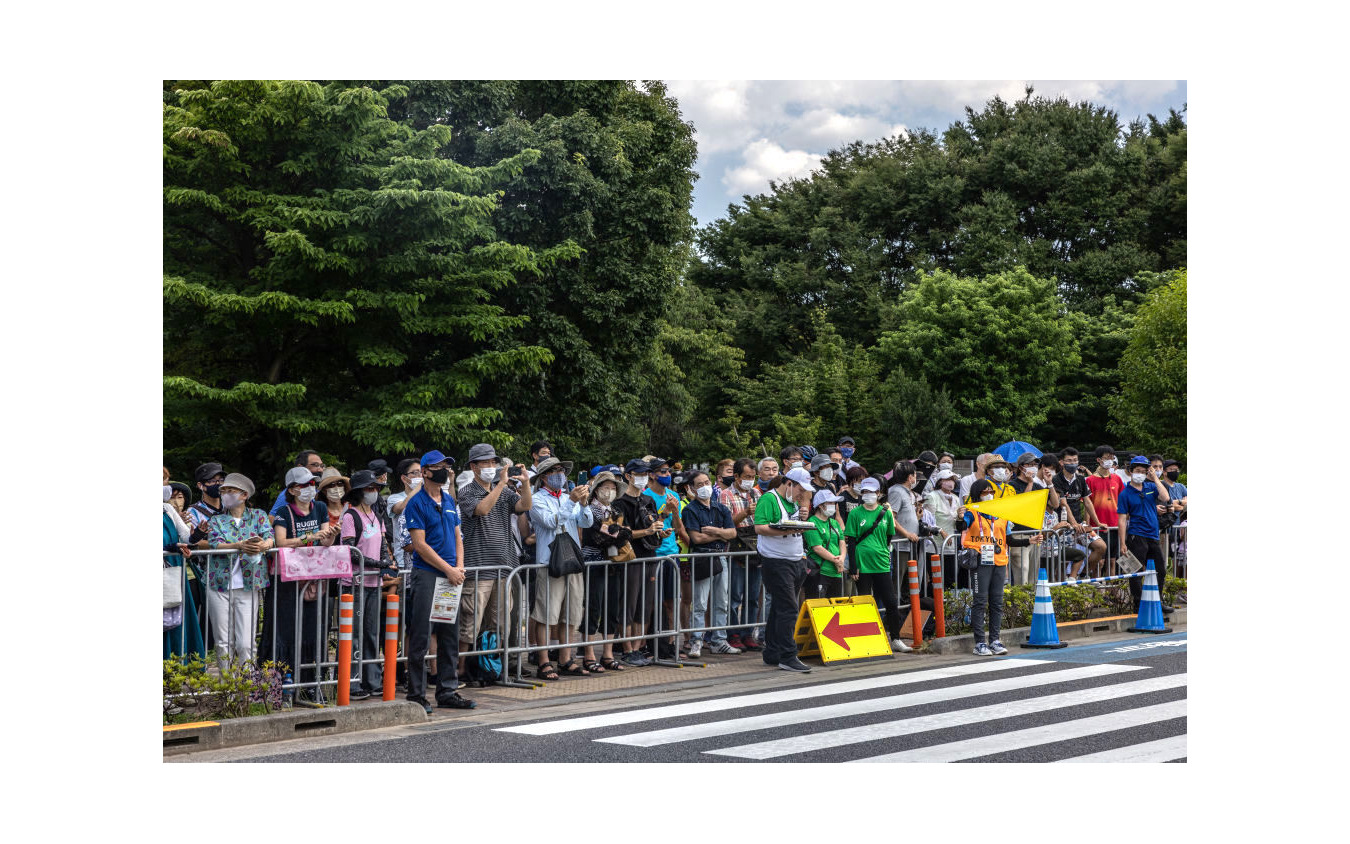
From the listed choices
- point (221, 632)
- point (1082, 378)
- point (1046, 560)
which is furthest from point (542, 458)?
point (1082, 378)

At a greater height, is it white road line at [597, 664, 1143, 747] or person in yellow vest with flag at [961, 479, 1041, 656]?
person in yellow vest with flag at [961, 479, 1041, 656]

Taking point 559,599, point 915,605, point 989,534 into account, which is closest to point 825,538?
point 915,605

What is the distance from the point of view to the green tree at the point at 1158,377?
39.5 meters

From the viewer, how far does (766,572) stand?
493 inches

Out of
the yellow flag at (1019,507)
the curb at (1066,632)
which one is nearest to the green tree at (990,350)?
the curb at (1066,632)

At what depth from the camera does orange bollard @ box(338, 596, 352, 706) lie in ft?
32.0

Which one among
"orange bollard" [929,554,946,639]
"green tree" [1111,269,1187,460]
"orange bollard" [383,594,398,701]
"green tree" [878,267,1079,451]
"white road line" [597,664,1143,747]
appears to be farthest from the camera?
"green tree" [878,267,1079,451]

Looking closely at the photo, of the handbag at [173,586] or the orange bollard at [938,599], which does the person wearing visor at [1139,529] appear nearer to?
the orange bollard at [938,599]

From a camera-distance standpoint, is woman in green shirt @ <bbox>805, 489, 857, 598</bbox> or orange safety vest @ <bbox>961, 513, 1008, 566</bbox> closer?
woman in green shirt @ <bbox>805, 489, 857, 598</bbox>

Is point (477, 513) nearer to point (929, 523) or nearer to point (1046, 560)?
point (929, 523)

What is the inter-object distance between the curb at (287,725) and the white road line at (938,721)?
2.68m

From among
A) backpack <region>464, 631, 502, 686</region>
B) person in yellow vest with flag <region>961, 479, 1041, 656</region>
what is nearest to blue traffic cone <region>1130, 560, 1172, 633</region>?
person in yellow vest with flag <region>961, 479, 1041, 656</region>

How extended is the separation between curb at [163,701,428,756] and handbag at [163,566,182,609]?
0.98 m

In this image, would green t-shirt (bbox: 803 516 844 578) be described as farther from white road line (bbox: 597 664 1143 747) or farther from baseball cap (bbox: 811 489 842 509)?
white road line (bbox: 597 664 1143 747)
